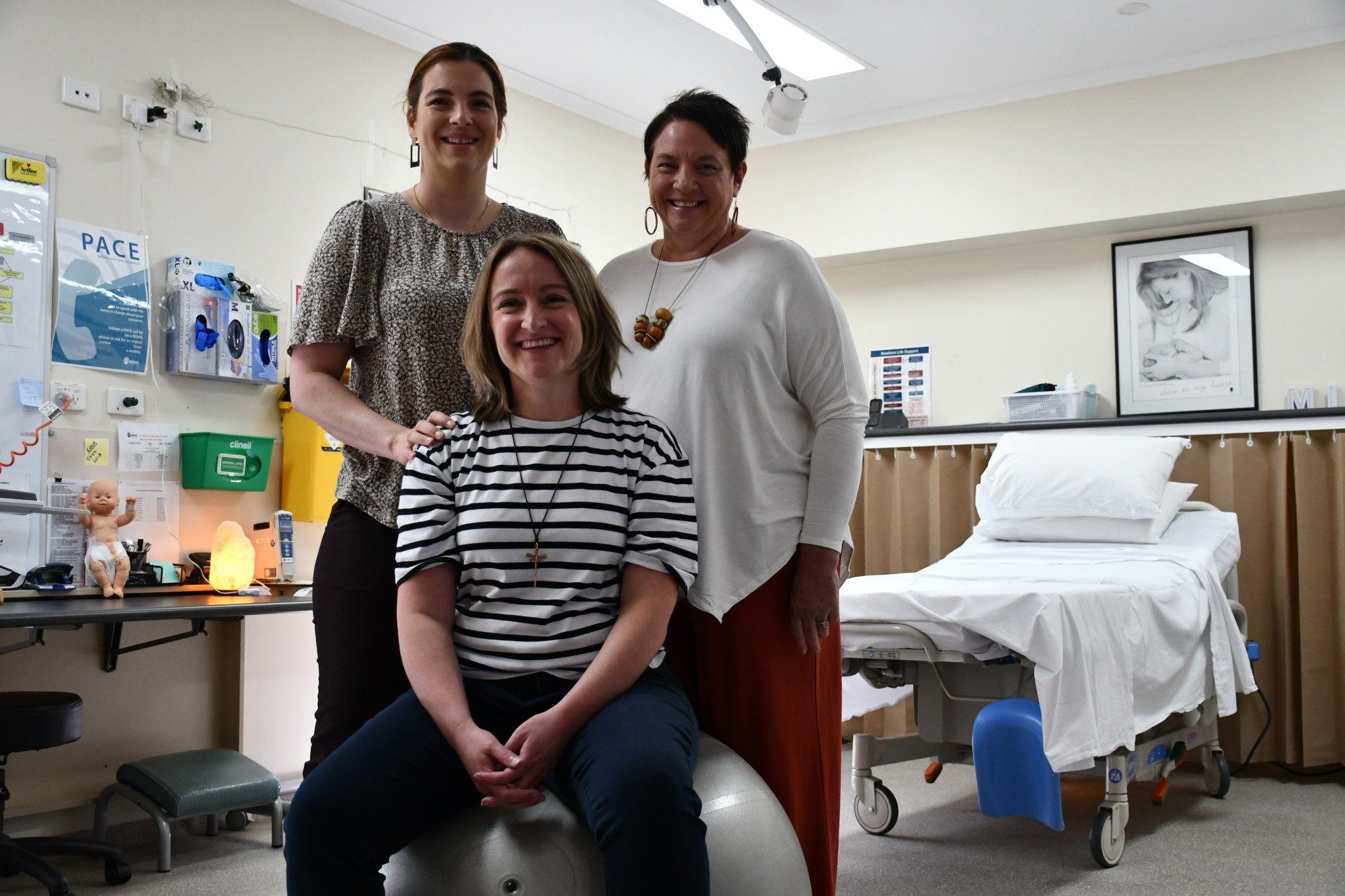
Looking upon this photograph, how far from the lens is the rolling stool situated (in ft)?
8.32

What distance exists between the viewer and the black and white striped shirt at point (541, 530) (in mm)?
1321

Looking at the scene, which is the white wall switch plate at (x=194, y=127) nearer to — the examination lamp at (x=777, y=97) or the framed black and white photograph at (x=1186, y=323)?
the examination lamp at (x=777, y=97)

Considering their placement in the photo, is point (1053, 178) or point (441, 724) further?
point (1053, 178)

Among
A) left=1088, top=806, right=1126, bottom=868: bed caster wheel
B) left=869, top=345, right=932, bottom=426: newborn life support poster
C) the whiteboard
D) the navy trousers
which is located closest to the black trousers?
the navy trousers

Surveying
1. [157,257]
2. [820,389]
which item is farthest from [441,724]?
[157,257]

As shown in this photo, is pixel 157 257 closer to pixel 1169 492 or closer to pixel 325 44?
pixel 325 44

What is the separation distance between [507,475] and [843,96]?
368 centimetres

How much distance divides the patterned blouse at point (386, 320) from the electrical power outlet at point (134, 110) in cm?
228

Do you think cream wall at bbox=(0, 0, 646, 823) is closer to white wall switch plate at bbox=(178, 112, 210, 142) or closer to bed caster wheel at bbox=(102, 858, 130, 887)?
white wall switch plate at bbox=(178, 112, 210, 142)

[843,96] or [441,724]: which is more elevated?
[843,96]

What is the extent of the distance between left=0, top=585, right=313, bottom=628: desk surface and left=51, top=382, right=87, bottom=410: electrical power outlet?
55 cm

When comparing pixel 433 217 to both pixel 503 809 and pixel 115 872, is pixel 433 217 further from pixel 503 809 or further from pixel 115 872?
pixel 115 872

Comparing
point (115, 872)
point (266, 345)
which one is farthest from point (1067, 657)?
point (266, 345)

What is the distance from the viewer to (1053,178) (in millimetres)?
4383
